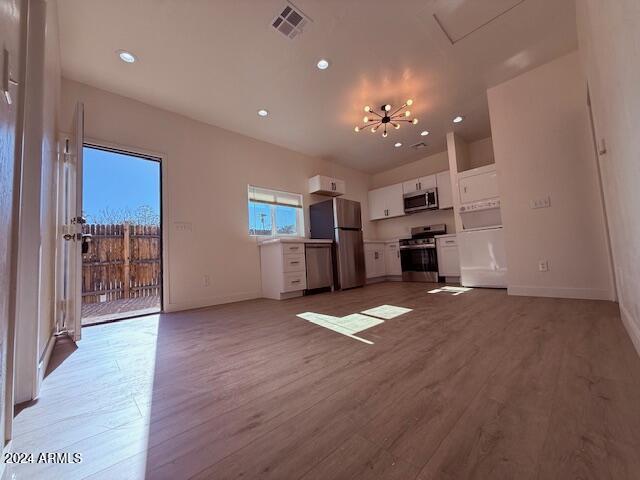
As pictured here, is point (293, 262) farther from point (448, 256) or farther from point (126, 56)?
point (126, 56)

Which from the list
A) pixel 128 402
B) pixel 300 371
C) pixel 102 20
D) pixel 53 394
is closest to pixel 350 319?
pixel 300 371

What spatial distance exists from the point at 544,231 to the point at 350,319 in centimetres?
246

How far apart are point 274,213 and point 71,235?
9.06 ft

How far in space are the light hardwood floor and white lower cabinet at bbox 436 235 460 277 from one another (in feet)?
8.73

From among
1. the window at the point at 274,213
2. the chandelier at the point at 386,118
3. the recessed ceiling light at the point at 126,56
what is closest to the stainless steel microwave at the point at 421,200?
the chandelier at the point at 386,118

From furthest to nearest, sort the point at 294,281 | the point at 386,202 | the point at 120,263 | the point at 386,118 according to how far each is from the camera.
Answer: the point at 386,202 < the point at 120,263 < the point at 294,281 < the point at 386,118

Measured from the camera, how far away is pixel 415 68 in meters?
2.87

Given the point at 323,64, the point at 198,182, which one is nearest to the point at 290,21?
the point at 323,64

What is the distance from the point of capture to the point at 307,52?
2.53m

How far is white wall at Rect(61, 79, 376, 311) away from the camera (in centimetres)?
294

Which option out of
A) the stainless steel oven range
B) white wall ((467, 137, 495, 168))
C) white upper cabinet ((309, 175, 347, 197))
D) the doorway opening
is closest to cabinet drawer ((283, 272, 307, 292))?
the doorway opening

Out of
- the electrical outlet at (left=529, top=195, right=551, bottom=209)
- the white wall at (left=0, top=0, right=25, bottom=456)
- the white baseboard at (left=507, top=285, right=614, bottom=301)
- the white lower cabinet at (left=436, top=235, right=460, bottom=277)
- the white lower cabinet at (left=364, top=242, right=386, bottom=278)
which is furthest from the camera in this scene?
the white lower cabinet at (left=364, top=242, right=386, bottom=278)

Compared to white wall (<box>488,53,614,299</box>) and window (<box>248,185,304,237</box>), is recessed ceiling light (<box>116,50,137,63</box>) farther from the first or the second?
white wall (<box>488,53,614,299</box>)

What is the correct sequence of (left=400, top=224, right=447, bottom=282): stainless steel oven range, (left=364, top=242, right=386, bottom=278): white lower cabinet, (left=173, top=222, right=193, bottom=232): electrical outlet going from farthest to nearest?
(left=364, top=242, right=386, bottom=278): white lower cabinet
(left=400, top=224, right=447, bottom=282): stainless steel oven range
(left=173, top=222, right=193, bottom=232): electrical outlet
